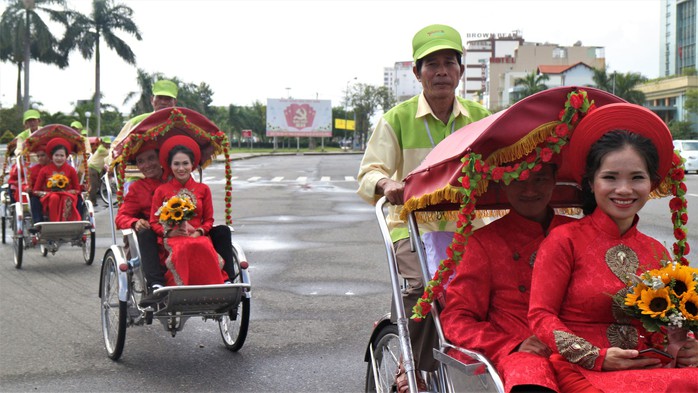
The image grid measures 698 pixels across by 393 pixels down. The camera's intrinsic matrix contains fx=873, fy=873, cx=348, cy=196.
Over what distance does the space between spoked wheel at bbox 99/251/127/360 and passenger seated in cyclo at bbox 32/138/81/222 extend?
14.7 feet

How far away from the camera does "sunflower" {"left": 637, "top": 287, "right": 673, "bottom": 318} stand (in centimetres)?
283

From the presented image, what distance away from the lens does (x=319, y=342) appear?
6.83 m

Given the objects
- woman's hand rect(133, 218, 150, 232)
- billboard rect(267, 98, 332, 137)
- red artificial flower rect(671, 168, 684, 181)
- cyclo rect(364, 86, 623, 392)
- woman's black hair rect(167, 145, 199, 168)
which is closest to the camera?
cyclo rect(364, 86, 623, 392)

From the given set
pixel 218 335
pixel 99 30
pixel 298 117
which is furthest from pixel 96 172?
pixel 298 117

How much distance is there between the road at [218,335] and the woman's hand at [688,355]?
2902 mm

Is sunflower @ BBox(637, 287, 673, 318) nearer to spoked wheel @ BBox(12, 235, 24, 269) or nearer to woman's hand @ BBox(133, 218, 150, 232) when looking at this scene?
woman's hand @ BBox(133, 218, 150, 232)

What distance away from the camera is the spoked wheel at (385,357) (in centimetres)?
422

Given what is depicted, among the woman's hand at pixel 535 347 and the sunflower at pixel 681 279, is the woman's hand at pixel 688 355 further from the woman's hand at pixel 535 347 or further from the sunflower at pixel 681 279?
the woman's hand at pixel 535 347

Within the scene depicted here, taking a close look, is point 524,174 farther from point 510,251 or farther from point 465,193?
point 510,251

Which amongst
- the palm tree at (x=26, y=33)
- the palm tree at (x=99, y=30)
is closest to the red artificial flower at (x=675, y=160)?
the palm tree at (x=26, y=33)

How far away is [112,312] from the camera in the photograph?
684 centimetres

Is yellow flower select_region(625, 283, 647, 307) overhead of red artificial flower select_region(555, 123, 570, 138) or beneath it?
beneath

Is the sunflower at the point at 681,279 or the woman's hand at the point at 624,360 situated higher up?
the sunflower at the point at 681,279

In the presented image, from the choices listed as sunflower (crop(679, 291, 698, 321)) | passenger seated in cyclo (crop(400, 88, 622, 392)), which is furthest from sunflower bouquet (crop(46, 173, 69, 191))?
sunflower (crop(679, 291, 698, 321))
